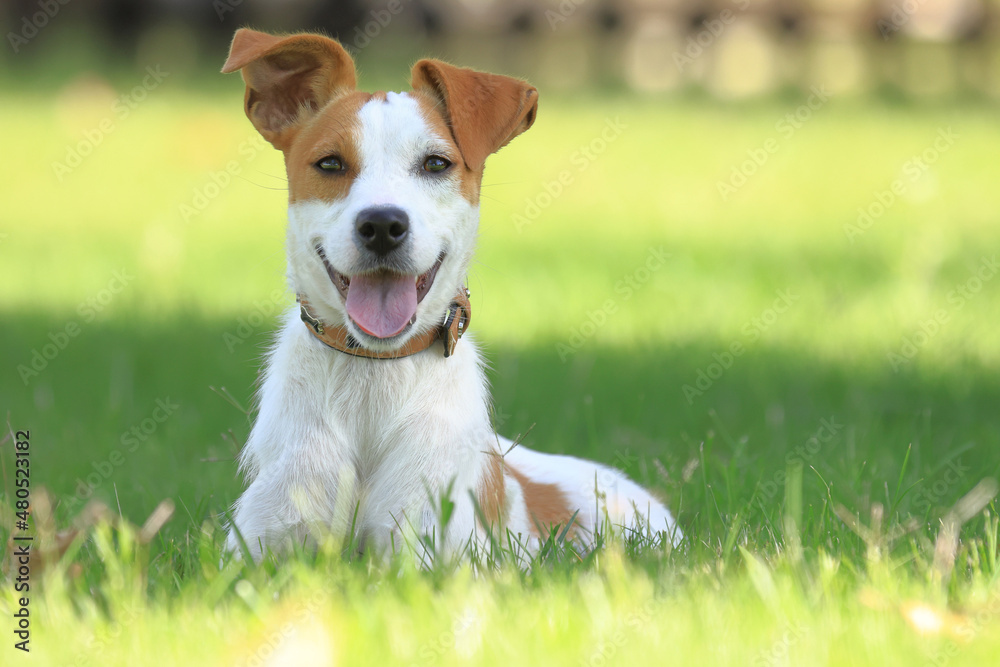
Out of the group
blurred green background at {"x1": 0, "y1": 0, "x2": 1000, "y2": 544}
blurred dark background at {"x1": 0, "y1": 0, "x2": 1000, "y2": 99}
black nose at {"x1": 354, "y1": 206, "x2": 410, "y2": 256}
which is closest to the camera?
black nose at {"x1": 354, "y1": 206, "x2": 410, "y2": 256}

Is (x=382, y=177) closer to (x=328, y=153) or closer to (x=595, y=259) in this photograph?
(x=328, y=153)

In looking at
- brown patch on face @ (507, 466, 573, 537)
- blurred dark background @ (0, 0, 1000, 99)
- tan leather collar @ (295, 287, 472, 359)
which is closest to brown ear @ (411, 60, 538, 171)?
tan leather collar @ (295, 287, 472, 359)

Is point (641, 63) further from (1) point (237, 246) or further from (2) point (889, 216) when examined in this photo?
(1) point (237, 246)

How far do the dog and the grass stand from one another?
0.95 ft

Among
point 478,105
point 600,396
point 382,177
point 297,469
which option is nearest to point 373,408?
point 297,469

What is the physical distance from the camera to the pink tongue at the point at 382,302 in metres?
3.46

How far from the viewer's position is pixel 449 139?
365 centimetres

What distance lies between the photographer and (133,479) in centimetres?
488

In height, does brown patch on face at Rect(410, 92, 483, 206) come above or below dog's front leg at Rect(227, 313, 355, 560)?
above

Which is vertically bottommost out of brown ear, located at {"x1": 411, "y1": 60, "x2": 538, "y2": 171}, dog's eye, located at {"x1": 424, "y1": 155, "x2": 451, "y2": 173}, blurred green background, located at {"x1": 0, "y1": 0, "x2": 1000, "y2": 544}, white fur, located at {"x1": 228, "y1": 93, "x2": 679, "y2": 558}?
blurred green background, located at {"x1": 0, "y1": 0, "x2": 1000, "y2": 544}

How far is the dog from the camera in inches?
135

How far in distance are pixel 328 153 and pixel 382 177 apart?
186 millimetres

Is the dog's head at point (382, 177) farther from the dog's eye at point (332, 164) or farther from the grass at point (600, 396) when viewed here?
the grass at point (600, 396)

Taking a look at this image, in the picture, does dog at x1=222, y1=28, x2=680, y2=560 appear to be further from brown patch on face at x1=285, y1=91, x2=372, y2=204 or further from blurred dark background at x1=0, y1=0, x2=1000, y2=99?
blurred dark background at x1=0, y1=0, x2=1000, y2=99
